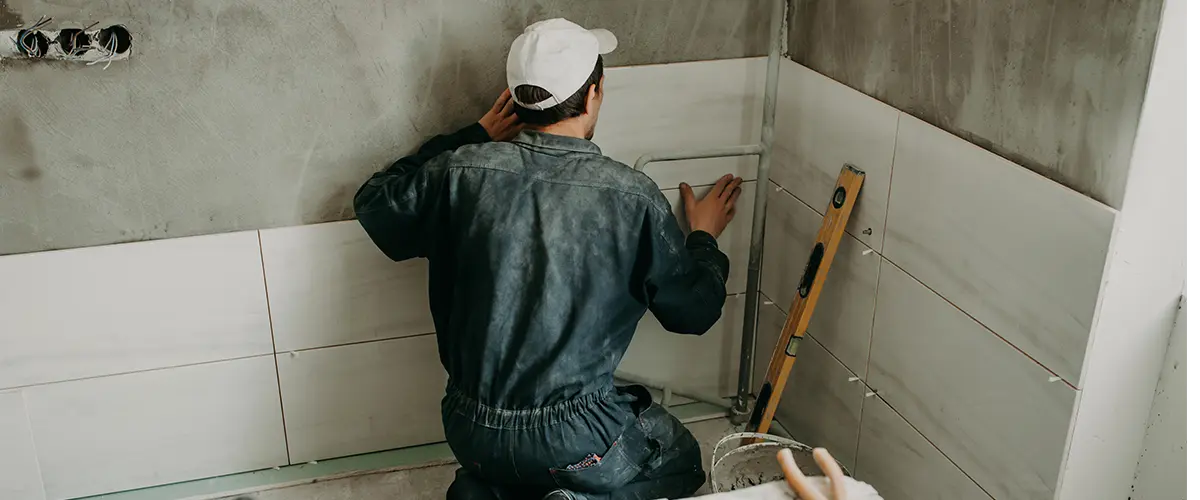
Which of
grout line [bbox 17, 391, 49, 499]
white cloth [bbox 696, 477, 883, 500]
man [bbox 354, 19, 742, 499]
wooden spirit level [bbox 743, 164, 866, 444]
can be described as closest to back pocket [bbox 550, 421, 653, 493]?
man [bbox 354, 19, 742, 499]

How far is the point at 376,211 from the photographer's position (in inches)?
80.2

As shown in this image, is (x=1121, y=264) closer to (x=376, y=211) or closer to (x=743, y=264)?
(x=743, y=264)

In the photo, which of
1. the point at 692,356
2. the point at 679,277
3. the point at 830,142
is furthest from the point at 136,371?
the point at 830,142

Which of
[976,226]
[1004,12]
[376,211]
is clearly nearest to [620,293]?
[376,211]

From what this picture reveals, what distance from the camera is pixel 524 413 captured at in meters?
1.98

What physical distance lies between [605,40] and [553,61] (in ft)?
0.72

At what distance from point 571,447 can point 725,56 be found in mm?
965

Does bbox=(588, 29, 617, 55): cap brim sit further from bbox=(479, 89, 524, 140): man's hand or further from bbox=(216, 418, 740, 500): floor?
bbox=(216, 418, 740, 500): floor

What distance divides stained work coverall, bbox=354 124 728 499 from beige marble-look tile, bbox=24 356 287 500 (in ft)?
1.89

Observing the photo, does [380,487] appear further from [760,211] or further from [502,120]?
[760,211]

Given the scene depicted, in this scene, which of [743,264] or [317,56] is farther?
[743,264]

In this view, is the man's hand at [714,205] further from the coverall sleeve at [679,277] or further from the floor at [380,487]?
the floor at [380,487]

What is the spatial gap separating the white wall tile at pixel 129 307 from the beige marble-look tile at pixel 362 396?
0.57 ft

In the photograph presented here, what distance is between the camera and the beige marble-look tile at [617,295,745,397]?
2639 mm
